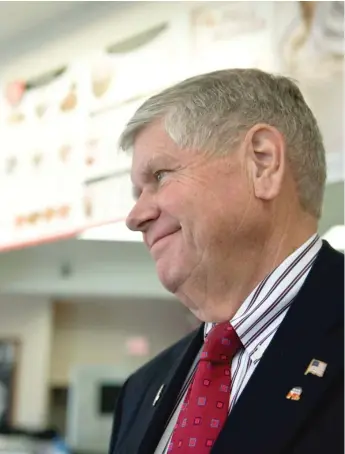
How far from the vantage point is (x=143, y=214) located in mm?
757

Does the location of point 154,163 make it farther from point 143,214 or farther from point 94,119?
point 94,119

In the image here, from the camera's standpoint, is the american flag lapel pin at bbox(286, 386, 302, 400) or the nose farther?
the nose

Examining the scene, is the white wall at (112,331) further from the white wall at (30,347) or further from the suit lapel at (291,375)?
the suit lapel at (291,375)

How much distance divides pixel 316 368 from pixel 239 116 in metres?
0.29

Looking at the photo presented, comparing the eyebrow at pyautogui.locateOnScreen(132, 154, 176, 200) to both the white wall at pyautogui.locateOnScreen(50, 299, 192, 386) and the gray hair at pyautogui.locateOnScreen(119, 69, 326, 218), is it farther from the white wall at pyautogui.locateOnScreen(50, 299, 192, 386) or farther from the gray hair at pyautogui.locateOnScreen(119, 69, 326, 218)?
the white wall at pyautogui.locateOnScreen(50, 299, 192, 386)

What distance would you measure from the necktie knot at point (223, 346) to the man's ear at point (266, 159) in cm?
15

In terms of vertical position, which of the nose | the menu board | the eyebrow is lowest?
the nose

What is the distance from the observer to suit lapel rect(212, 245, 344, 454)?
584mm

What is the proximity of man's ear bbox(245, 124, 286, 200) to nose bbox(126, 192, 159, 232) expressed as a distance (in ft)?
0.38

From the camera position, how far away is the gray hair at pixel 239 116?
29.2 inches

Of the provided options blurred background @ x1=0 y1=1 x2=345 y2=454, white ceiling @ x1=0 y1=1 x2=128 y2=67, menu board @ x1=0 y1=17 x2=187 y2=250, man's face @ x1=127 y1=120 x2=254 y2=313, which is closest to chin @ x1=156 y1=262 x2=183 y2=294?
man's face @ x1=127 y1=120 x2=254 y2=313

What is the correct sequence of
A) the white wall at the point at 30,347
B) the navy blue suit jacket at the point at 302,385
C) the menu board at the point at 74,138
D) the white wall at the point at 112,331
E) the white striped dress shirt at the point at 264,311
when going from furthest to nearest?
the white wall at the point at 112,331, the white wall at the point at 30,347, the menu board at the point at 74,138, the white striped dress shirt at the point at 264,311, the navy blue suit jacket at the point at 302,385

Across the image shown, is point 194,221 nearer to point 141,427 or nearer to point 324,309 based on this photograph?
point 324,309

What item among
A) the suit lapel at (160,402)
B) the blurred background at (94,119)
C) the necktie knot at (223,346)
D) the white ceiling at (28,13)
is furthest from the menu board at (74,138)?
the necktie knot at (223,346)
